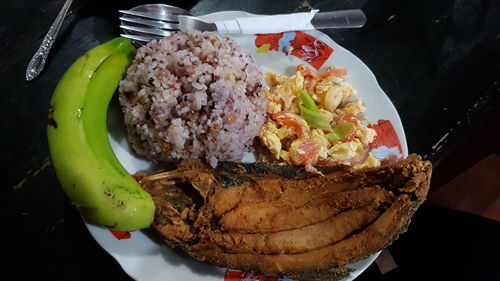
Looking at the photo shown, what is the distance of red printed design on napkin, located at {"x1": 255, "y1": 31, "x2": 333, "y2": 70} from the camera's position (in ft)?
6.40

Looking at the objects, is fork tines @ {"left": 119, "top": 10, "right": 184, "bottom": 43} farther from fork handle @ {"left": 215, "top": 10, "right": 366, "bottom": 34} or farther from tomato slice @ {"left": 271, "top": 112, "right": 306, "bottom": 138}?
tomato slice @ {"left": 271, "top": 112, "right": 306, "bottom": 138}

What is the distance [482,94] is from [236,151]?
1390mm

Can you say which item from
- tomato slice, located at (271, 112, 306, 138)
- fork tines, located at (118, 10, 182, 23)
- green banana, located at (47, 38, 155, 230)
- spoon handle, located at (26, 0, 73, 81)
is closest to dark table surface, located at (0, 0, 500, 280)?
spoon handle, located at (26, 0, 73, 81)

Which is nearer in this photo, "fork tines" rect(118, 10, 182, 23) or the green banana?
the green banana

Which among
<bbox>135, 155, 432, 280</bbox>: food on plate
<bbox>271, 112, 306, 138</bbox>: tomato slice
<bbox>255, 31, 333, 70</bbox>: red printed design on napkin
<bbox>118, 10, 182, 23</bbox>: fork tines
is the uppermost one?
<bbox>118, 10, 182, 23</bbox>: fork tines

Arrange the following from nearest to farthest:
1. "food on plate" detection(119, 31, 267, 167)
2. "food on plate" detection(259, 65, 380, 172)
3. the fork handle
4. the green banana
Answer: the green banana, "food on plate" detection(119, 31, 267, 167), "food on plate" detection(259, 65, 380, 172), the fork handle

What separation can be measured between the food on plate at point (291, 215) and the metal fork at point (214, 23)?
654 mm

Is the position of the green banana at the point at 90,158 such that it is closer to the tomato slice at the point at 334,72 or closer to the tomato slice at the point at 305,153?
the tomato slice at the point at 305,153

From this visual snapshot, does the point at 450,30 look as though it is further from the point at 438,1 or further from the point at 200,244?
the point at 200,244

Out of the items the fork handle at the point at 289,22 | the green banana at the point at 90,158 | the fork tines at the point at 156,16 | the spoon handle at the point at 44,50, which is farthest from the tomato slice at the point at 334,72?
the spoon handle at the point at 44,50

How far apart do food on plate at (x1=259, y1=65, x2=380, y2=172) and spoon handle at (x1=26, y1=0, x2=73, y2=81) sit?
38.7 inches

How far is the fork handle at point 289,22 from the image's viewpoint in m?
1.88

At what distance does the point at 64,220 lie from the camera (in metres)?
1.89

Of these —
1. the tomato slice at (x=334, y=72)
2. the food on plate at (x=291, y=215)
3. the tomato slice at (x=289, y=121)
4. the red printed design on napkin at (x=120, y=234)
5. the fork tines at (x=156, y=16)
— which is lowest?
the red printed design on napkin at (x=120, y=234)
